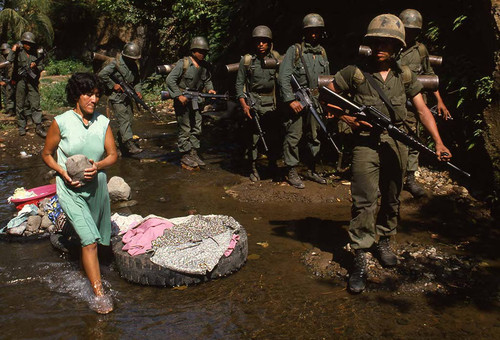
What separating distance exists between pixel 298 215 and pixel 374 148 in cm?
213

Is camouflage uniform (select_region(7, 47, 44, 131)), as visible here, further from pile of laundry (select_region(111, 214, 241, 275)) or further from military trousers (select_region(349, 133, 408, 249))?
military trousers (select_region(349, 133, 408, 249))

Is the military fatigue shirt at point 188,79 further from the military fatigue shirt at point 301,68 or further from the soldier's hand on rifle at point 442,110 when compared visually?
the soldier's hand on rifle at point 442,110

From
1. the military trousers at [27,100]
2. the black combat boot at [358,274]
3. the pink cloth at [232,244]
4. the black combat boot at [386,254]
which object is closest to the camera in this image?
the black combat boot at [358,274]

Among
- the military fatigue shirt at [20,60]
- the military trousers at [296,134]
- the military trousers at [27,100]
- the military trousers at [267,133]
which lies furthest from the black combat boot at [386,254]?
the military fatigue shirt at [20,60]

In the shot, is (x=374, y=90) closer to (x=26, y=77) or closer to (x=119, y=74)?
(x=119, y=74)

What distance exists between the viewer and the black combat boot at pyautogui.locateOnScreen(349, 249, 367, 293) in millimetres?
4125

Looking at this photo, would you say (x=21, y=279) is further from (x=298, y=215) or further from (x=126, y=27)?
(x=126, y=27)

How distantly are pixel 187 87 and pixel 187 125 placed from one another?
68 cm

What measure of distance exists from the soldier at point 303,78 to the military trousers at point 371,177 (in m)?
2.55

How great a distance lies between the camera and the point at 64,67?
24984 millimetres

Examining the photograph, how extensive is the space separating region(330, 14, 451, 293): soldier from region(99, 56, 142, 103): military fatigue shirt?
5782mm

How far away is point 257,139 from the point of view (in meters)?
7.64

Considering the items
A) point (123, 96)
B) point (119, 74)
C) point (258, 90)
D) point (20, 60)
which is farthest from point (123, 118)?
point (20, 60)

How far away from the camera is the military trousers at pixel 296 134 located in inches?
281
